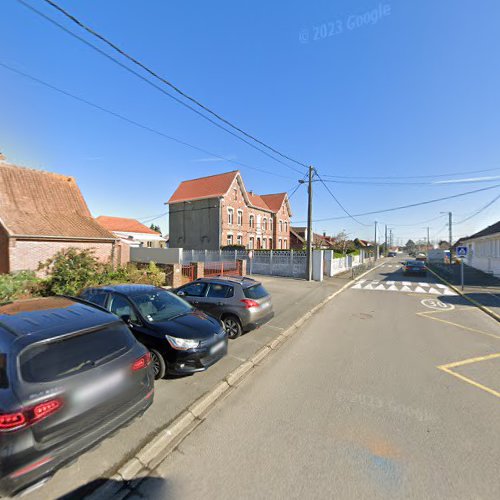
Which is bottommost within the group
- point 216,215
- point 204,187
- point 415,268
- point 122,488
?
point 122,488

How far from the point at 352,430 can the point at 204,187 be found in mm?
29579

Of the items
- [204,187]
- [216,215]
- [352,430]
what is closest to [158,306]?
[352,430]

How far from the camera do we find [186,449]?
9.11 feet

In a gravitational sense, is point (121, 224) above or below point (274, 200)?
below

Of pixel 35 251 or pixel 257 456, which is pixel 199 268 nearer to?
pixel 35 251

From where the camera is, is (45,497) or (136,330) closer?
(45,497)

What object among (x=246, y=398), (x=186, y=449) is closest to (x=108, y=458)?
(x=186, y=449)

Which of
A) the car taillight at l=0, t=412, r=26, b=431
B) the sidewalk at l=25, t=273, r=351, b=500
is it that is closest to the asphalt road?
the sidewalk at l=25, t=273, r=351, b=500

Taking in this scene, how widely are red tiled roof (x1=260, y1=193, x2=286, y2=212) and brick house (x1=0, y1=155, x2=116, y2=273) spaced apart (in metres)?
25.7

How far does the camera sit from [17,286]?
27.0 feet

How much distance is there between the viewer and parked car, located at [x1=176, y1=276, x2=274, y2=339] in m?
6.08

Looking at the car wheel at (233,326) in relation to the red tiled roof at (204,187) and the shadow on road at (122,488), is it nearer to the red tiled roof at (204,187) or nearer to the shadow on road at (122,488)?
the shadow on road at (122,488)

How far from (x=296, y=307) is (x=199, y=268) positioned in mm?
5650

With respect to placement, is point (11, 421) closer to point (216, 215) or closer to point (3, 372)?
point (3, 372)
